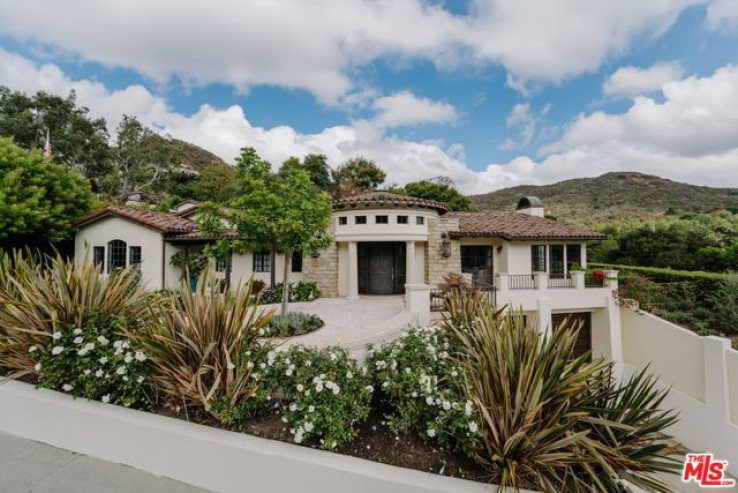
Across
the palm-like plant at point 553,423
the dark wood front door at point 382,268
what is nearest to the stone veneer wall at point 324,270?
the dark wood front door at point 382,268

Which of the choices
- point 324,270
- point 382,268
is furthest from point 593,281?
point 324,270

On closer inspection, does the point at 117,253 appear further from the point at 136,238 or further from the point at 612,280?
the point at 612,280

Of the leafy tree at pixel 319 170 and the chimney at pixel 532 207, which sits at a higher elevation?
the leafy tree at pixel 319 170

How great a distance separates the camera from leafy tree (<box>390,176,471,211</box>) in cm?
3084

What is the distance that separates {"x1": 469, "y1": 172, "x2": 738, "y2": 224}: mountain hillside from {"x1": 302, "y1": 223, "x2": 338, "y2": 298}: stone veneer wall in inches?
1504

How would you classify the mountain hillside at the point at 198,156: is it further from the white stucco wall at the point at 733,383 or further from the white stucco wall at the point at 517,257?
the white stucco wall at the point at 733,383

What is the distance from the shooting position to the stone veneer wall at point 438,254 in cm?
1525

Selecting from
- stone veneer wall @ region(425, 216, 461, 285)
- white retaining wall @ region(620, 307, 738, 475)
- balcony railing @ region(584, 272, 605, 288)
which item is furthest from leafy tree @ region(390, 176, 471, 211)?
white retaining wall @ region(620, 307, 738, 475)

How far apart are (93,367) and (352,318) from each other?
738cm

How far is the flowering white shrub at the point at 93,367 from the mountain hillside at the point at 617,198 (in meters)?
46.9

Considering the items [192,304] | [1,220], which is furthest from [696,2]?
[1,220]

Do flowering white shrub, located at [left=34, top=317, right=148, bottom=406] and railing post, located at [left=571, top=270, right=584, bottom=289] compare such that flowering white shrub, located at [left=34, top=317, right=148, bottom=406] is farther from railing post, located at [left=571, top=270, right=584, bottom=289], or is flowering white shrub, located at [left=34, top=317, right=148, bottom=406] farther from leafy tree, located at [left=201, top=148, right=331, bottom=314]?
railing post, located at [left=571, top=270, right=584, bottom=289]

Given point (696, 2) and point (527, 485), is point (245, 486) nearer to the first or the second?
point (527, 485)

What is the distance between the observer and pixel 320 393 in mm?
3361
